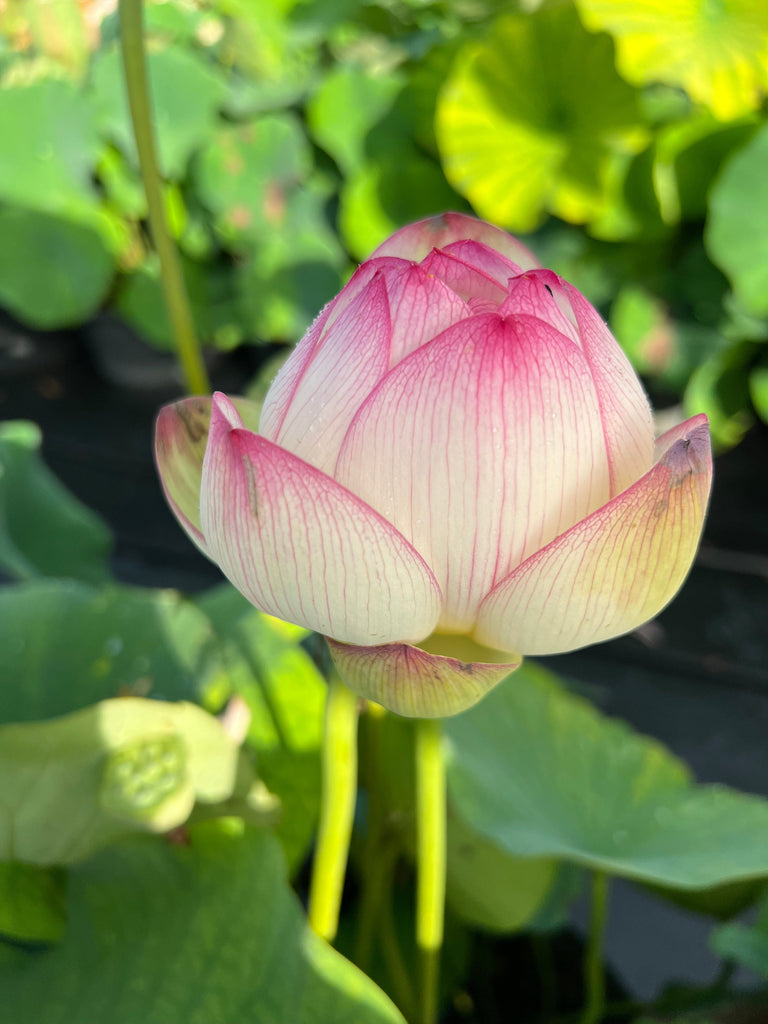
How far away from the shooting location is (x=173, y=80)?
1.41m

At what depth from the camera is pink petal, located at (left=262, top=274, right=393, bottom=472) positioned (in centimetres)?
20

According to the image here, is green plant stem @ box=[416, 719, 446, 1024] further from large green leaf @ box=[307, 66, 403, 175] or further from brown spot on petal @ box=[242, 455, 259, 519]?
large green leaf @ box=[307, 66, 403, 175]

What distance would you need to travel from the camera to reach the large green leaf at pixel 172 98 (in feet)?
4.59

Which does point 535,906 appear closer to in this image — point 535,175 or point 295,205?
point 535,175

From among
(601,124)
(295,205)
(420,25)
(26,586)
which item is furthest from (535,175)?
(26,586)

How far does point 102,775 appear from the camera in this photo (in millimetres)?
294

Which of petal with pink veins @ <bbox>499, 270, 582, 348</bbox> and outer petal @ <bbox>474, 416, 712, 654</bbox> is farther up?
petal with pink veins @ <bbox>499, 270, 582, 348</bbox>

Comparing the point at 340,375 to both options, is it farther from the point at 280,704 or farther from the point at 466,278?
the point at 280,704

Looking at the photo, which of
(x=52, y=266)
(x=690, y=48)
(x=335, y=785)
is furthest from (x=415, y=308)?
(x=52, y=266)

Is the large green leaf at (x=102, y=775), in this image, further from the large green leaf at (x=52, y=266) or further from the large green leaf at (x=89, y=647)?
the large green leaf at (x=52, y=266)

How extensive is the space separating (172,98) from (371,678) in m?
1.44

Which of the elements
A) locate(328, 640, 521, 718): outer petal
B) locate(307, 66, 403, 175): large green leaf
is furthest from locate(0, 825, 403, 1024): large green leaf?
locate(307, 66, 403, 175): large green leaf

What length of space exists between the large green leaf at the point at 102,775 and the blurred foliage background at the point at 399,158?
3.08ft

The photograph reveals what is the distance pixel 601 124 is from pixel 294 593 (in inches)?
43.2
